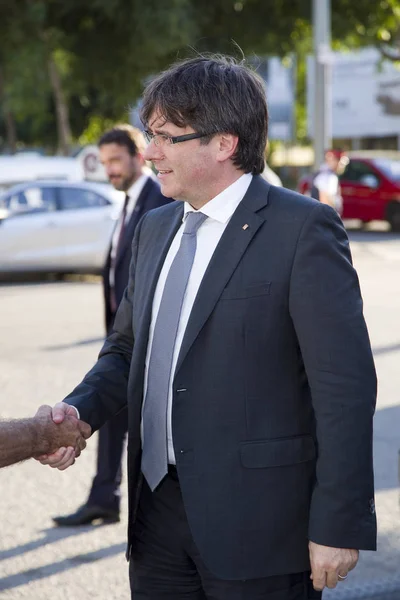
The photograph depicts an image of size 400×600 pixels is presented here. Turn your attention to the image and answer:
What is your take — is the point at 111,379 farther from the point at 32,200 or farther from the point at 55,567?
the point at 32,200

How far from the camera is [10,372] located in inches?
392

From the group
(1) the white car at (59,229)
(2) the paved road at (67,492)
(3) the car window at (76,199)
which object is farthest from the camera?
(3) the car window at (76,199)

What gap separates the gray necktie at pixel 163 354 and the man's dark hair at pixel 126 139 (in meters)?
2.98

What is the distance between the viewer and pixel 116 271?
5.90 m

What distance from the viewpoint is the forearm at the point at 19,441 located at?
3125 millimetres

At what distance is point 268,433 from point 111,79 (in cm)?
2448

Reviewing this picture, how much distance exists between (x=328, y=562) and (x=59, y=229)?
14.5 meters

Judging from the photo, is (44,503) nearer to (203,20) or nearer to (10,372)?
(10,372)

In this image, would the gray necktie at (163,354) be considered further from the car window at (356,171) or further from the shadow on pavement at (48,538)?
the car window at (356,171)

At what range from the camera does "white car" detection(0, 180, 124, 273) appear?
1691 cm

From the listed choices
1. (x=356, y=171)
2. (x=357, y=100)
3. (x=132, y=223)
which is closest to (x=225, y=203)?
(x=132, y=223)

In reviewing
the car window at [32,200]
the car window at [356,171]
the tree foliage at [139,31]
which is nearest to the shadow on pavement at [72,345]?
the car window at [32,200]

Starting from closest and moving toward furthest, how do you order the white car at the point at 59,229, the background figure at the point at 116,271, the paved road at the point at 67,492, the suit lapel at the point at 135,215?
1. the paved road at the point at 67,492
2. the suit lapel at the point at 135,215
3. the background figure at the point at 116,271
4. the white car at the point at 59,229

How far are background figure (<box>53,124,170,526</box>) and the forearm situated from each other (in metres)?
2.64
